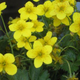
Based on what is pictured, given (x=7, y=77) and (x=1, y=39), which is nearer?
(x=7, y=77)

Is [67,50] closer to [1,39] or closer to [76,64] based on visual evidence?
[76,64]

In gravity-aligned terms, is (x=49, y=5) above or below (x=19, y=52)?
above

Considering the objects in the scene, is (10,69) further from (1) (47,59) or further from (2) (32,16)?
(2) (32,16)

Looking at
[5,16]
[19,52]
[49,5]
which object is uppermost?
[49,5]

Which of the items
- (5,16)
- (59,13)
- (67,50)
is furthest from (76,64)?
(5,16)

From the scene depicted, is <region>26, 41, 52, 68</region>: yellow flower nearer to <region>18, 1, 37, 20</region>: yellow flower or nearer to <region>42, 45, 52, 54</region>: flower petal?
<region>42, 45, 52, 54</region>: flower petal
